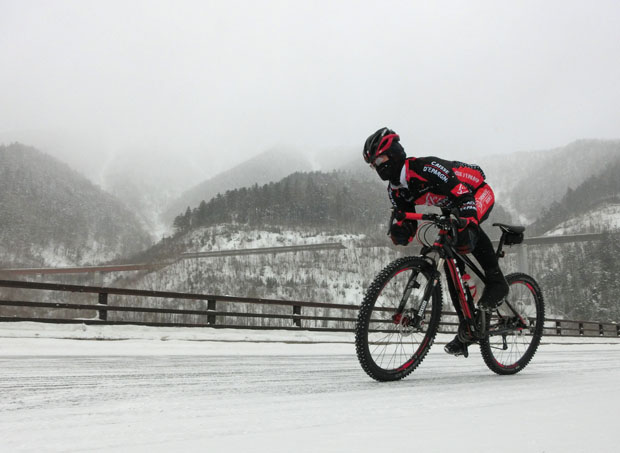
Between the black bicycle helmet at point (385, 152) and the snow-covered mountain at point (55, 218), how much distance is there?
393 ft

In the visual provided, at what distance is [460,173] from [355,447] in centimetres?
270

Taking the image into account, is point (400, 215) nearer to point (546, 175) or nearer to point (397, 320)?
point (397, 320)

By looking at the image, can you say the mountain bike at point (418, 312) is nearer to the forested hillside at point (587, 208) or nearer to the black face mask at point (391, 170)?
the black face mask at point (391, 170)

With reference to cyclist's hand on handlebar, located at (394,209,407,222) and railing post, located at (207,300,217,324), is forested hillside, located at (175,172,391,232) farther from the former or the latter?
cyclist's hand on handlebar, located at (394,209,407,222)

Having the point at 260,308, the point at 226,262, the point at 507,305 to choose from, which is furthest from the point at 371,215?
the point at 507,305

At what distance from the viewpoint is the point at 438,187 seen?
3.05m

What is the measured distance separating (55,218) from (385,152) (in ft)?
488

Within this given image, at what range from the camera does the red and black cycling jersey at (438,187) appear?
301cm

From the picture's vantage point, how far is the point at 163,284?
237 feet

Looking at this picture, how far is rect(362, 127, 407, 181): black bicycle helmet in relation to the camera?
3047 millimetres

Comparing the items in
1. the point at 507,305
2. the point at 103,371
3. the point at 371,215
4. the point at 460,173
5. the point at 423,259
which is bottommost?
the point at 103,371

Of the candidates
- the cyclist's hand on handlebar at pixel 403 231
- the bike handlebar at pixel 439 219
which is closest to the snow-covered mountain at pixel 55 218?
the cyclist's hand on handlebar at pixel 403 231

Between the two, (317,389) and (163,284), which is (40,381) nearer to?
(317,389)

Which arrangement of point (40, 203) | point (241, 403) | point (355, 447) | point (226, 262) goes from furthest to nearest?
point (40, 203)
point (226, 262)
point (241, 403)
point (355, 447)
